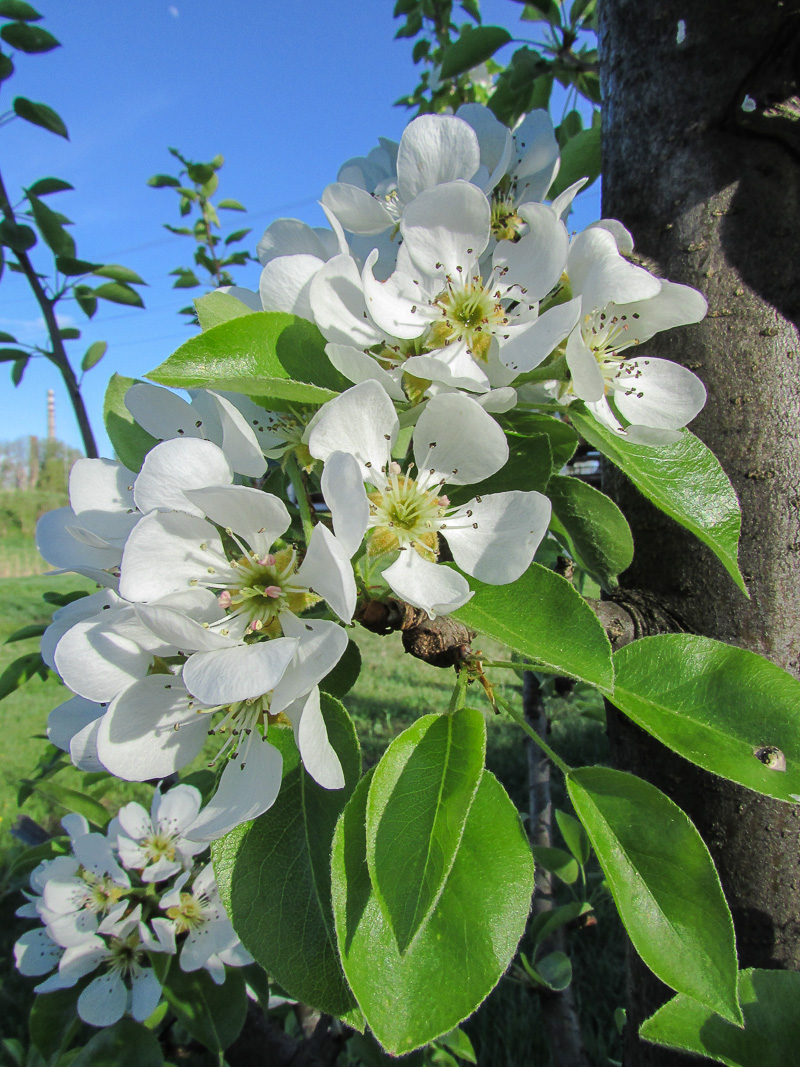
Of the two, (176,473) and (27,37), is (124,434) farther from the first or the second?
Result: (27,37)

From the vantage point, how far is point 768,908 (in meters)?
0.90

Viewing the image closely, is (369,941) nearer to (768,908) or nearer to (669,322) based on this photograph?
(768,908)

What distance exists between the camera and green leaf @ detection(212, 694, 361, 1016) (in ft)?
2.08

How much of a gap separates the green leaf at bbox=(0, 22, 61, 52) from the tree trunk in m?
1.90

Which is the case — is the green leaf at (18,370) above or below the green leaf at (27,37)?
below

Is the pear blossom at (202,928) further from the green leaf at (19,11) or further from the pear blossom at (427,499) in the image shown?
the green leaf at (19,11)

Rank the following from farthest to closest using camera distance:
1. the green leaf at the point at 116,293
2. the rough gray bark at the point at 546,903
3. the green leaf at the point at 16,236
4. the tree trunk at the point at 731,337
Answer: the green leaf at the point at 116,293, the green leaf at the point at 16,236, the rough gray bark at the point at 546,903, the tree trunk at the point at 731,337

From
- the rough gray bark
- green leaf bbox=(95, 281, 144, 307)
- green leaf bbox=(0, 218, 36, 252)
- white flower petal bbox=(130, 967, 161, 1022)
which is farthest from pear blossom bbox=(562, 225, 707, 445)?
green leaf bbox=(95, 281, 144, 307)

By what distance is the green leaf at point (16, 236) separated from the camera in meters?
1.96

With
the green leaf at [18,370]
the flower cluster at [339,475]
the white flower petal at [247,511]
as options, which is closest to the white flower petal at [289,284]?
the flower cluster at [339,475]

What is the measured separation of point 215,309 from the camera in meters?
0.77

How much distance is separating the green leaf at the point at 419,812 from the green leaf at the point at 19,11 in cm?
245

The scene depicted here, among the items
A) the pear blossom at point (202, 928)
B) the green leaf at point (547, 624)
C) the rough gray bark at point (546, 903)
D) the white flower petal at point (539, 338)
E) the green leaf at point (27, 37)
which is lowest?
the rough gray bark at point (546, 903)

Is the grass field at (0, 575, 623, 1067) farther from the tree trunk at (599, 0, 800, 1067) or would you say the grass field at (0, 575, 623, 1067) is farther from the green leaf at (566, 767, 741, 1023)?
the tree trunk at (599, 0, 800, 1067)
